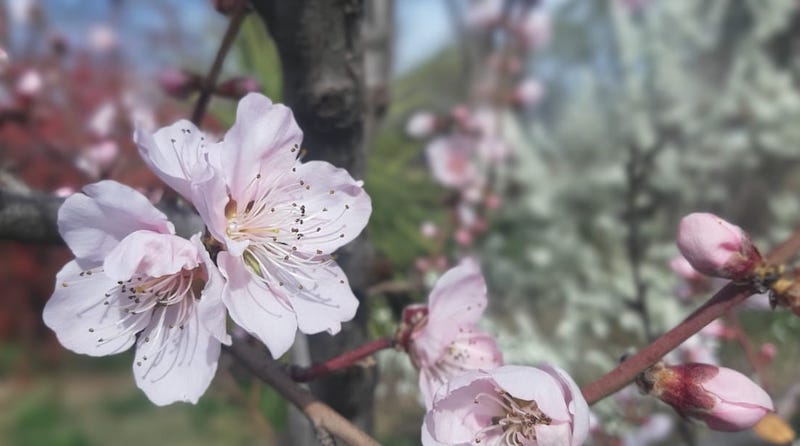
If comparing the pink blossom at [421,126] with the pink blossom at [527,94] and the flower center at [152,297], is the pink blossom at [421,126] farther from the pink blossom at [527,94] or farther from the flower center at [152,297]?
the flower center at [152,297]

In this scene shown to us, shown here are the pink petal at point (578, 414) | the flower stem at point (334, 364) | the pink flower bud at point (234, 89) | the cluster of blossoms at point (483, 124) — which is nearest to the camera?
the pink petal at point (578, 414)

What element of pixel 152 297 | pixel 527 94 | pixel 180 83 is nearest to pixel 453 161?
pixel 527 94

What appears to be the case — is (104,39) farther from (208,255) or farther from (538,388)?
(538,388)

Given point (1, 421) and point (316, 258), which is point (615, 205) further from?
point (1, 421)

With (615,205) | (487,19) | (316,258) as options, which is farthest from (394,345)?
(615,205)

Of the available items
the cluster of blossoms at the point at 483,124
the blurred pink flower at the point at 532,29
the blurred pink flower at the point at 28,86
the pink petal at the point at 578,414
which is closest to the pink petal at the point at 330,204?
the pink petal at the point at 578,414
